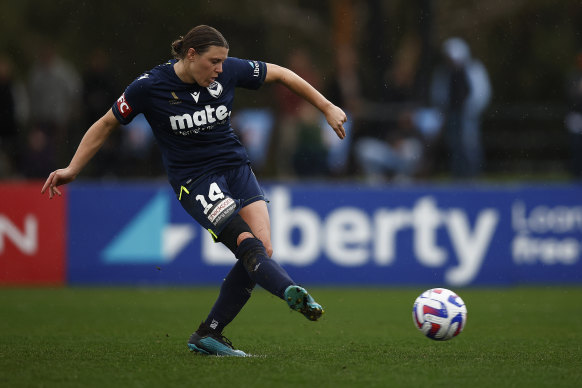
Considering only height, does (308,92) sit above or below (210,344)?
above

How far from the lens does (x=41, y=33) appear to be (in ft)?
88.6

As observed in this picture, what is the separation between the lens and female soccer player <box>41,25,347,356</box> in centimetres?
630

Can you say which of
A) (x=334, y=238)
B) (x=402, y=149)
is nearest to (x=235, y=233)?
(x=334, y=238)

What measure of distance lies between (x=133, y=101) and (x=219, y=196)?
0.86m

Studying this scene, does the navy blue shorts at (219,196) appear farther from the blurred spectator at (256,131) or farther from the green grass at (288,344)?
the blurred spectator at (256,131)

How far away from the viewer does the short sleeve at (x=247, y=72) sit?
21.8ft

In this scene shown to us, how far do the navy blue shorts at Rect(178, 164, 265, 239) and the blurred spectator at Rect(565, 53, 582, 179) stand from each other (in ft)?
27.7

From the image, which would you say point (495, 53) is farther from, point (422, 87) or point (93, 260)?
point (93, 260)

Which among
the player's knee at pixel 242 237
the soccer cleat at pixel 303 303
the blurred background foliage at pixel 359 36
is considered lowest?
the soccer cleat at pixel 303 303

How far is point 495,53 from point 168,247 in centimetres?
1602

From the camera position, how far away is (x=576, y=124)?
551 inches

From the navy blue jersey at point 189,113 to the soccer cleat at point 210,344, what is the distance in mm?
1031

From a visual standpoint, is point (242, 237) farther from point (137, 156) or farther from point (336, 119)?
point (137, 156)

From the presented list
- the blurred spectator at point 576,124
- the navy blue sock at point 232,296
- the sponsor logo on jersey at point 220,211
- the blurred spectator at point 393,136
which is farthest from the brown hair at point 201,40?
the blurred spectator at point 576,124
